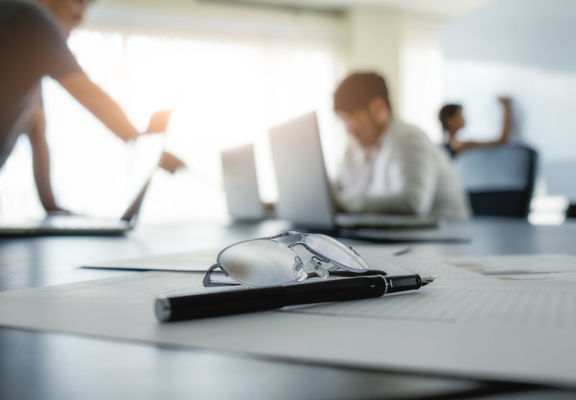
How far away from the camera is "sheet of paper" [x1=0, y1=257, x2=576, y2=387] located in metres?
0.22

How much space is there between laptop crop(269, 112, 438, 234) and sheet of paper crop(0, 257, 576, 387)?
664 millimetres

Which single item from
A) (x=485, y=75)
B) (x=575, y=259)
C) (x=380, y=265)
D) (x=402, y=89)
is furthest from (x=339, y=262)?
(x=402, y=89)

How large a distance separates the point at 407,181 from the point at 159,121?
104cm

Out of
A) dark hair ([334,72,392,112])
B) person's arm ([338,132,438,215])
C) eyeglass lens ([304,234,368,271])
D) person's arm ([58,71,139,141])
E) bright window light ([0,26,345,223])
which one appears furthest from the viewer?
bright window light ([0,26,345,223])

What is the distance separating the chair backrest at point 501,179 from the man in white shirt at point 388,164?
13 centimetres

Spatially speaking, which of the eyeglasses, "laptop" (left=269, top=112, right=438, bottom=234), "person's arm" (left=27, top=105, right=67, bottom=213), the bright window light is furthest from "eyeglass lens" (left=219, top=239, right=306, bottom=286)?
the bright window light

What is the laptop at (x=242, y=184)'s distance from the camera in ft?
6.10

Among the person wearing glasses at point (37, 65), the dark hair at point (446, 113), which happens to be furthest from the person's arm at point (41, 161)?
the dark hair at point (446, 113)

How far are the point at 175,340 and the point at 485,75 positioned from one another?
4668 mm

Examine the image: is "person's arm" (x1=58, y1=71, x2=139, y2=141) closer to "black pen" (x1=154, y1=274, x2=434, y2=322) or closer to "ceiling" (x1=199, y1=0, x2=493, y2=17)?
"black pen" (x1=154, y1=274, x2=434, y2=322)

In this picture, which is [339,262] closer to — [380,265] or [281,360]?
[380,265]

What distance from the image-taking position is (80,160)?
183 inches

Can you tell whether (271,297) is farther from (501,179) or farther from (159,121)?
(501,179)

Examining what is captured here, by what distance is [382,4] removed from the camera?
5105mm
